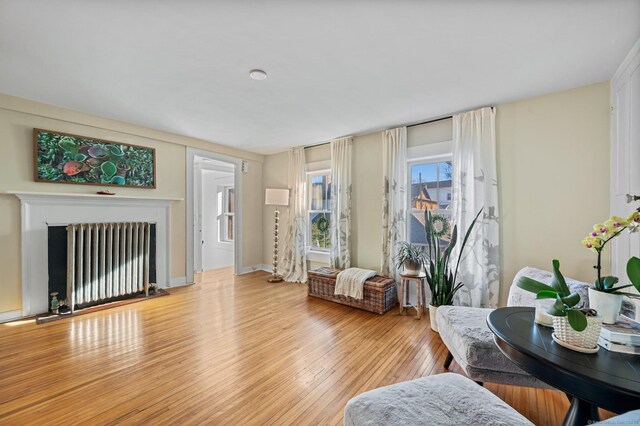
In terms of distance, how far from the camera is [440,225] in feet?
10.7

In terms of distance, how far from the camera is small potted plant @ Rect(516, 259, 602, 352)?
105cm

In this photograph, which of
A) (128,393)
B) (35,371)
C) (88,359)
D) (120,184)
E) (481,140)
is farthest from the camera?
(120,184)

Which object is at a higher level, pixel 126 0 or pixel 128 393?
pixel 126 0

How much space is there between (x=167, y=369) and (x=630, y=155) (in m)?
3.97

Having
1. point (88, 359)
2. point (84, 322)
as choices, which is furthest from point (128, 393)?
point (84, 322)

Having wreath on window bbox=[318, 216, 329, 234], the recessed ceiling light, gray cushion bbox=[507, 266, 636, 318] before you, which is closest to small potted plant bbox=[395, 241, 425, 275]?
gray cushion bbox=[507, 266, 636, 318]

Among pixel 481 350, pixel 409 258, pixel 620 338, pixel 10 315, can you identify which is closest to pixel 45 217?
pixel 10 315

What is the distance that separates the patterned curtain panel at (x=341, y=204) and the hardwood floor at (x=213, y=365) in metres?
1.02

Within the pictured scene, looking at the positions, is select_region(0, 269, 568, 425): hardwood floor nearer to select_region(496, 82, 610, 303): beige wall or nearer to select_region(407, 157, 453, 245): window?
select_region(407, 157, 453, 245): window

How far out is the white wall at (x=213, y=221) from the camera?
593 centimetres

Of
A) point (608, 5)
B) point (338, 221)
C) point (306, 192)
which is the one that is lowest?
point (338, 221)

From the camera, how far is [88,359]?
2.12 m

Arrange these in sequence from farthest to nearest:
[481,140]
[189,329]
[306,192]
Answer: [306,192]
[481,140]
[189,329]

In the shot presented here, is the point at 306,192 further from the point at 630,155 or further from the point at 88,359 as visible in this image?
the point at 630,155
